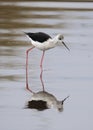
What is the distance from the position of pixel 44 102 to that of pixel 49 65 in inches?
107

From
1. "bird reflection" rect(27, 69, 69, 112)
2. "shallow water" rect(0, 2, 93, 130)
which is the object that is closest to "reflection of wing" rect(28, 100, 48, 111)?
"bird reflection" rect(27, 69, 69, 112)

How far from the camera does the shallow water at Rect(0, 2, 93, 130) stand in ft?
34.0

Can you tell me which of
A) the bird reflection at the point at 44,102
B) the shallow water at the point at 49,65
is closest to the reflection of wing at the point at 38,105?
the bird reflection at the point at 44,102

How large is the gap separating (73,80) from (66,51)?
2811 mm

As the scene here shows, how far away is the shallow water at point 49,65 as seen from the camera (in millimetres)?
10367

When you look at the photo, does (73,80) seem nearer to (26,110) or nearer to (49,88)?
(49,88)

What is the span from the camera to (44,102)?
1142 cm

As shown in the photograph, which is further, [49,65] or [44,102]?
[49,65]

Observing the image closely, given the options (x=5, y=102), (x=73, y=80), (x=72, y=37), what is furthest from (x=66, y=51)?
(x=5, y=102)

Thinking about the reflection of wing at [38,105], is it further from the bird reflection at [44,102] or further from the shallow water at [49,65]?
the shallow water at [49,65]

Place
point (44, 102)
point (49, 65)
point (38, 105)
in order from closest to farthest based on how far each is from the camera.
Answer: point (38, 105) → point (44, 102) → point (49, 65)

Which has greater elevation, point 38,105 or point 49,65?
point 49,65

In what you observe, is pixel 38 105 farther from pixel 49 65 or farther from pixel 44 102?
pixel 49 65

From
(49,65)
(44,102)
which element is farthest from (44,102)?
(49,65)
